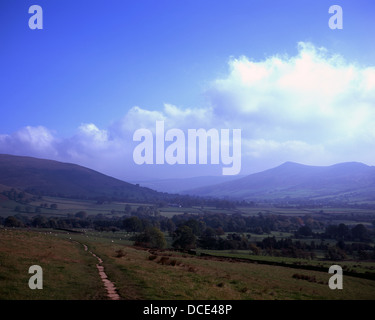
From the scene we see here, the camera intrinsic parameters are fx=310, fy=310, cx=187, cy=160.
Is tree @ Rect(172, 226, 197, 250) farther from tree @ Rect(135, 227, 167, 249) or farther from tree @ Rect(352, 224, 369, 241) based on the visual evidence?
tree @ Rect(352, 224, 369, 241)

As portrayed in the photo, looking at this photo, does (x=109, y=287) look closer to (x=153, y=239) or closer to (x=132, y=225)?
(x=153, y=239)

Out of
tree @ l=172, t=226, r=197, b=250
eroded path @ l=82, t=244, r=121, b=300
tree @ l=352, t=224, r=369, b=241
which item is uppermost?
eroded path @ l=82, t=244, r=121, b=300

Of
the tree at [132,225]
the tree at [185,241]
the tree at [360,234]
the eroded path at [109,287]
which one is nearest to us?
the eroded path at [109,287]

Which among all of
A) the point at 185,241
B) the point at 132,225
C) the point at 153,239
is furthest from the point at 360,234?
the point at 132,225

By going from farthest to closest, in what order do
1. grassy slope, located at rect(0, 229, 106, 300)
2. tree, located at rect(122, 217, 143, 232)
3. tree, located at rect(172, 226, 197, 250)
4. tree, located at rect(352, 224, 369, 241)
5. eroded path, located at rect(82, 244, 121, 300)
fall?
1. tree, located at rect(352, 224, 369, 241)
2. tree, located at rect(122, 217, 143, 232)
3. tree, located at rect(172, 226, 197, 250)
4. eroded path, located at rect(82, 244, 121, 300)
5. grassy slope, located at rect(0, 229, 106, 300)

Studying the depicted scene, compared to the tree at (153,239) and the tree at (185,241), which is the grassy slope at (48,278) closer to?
the tree at (153,239)

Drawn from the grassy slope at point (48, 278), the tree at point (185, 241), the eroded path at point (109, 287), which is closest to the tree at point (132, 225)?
the tree at point (185, 241)

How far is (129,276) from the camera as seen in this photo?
25812 mm

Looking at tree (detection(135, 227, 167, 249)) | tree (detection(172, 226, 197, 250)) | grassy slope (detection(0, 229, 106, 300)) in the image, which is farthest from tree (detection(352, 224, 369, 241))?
grassy slope (detection(0, 229, 106, 300))
